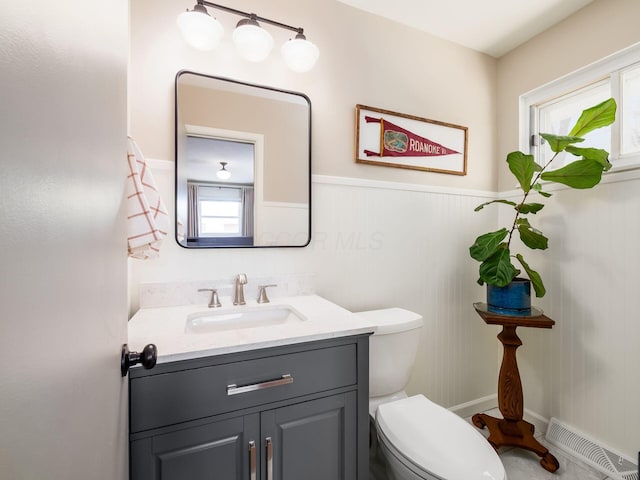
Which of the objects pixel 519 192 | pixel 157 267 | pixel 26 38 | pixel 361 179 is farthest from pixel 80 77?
pixel 519 192

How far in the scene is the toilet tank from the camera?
139 centimetres

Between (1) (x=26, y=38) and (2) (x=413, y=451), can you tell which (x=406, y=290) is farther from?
(1) (x=26, y=38)

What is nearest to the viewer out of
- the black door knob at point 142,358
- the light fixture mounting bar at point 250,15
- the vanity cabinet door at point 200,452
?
the black door knob at point 142,358

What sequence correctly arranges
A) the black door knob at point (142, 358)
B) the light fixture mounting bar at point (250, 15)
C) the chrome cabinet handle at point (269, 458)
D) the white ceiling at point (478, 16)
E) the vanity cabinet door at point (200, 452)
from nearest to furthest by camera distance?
the black door knob at point (142, 358), the vanity cabinet door at point (200, 452), the chrome cabinet handle at point (269, 458), the light fixture mounting bar at point (250, 15), the white ceiling at point (478, 16)

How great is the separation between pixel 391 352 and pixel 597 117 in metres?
1.49

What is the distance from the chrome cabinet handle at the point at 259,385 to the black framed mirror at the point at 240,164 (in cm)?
69

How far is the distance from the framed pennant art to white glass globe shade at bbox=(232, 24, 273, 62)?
1.93 feet

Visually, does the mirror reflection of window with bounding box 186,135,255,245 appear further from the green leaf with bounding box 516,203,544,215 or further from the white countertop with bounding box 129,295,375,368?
the green leaf with bounding box 516,203,544,215

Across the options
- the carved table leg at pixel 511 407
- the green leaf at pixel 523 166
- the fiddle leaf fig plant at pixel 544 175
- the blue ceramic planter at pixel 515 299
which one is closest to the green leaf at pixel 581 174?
the fiddle leaf fig plant at pixel 544 175

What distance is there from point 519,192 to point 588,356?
103 centimetres

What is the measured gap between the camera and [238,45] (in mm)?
1341

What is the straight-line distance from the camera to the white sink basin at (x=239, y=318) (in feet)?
4.02

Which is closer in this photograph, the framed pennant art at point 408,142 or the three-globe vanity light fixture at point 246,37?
the three-globe vanity light fixture at point 246,37

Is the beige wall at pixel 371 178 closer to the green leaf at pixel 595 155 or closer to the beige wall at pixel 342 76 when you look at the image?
the beige wall at pixel 342 76
